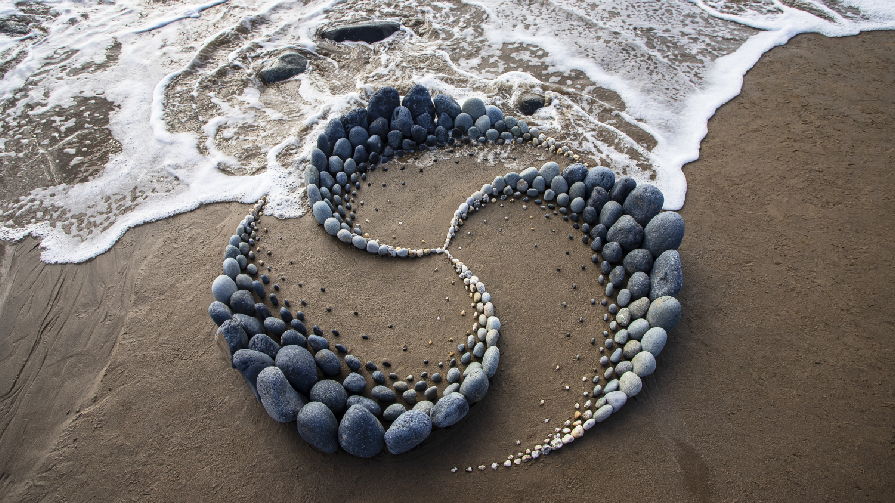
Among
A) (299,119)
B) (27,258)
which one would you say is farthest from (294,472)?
(299,119)

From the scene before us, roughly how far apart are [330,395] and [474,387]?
3.39ft

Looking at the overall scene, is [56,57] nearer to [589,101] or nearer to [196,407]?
[196,407]

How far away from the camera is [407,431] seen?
3.41 metres

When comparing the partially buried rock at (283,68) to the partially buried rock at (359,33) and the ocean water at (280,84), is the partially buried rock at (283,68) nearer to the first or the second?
the ocean water at (280,84)

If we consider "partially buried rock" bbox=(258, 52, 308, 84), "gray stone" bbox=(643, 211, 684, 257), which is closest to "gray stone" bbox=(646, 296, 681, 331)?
"gray stone" bbox=(643, 211, 684, 257)

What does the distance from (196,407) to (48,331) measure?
5.41ft

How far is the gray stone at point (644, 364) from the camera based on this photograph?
375 cm

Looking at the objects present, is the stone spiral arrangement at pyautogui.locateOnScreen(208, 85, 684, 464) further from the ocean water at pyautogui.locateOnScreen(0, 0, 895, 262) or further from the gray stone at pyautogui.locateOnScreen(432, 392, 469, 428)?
the ocean water at pyautogui.locateOnScreen(0, 0, 895, 262)

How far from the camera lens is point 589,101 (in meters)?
6.64

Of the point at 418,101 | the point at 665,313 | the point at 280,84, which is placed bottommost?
the point at 280,84

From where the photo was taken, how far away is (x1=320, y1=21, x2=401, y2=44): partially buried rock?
7.87 meters

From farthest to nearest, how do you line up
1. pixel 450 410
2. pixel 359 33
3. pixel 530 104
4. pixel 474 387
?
pixel 359 33
pixel 530 104
pixel 474 387
pixel 450 410

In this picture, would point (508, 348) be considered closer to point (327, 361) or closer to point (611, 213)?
point (327, 361)

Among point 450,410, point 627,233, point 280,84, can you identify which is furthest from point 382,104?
point 450,410
